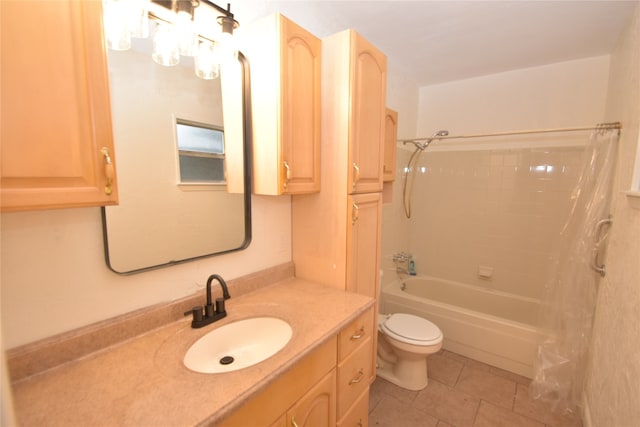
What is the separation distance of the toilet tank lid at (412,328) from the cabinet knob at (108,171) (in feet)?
6.18

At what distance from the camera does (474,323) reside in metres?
2.28

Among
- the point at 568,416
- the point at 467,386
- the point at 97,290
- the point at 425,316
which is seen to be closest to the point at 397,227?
the point at 425,316

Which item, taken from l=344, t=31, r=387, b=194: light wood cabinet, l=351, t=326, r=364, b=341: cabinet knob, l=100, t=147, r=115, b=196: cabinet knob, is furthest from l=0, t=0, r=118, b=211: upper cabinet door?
l=351, t=326, r=364, b=341: cabinet knob

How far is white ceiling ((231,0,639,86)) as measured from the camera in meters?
1.64

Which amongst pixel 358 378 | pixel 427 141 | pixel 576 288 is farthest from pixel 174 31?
pixel 576 288

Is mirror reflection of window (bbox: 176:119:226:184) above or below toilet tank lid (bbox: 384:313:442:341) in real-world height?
above

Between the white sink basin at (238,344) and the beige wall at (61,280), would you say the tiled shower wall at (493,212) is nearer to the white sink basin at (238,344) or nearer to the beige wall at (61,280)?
the white sink basin at (238,344)

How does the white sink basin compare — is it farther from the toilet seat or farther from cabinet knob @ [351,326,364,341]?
the toilet seat

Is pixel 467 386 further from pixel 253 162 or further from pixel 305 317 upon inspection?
pixel 253 162

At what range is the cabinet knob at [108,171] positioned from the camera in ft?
2.27

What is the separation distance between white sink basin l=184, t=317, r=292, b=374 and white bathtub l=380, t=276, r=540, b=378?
5.67 feet

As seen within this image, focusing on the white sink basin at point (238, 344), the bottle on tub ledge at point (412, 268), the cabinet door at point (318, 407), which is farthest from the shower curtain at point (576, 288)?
the white sink basin at point (238, 344)

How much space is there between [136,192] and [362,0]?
1.64m

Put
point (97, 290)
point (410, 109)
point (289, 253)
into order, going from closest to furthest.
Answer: point (97, 290) < point (289, 253) < point (410, 109)
